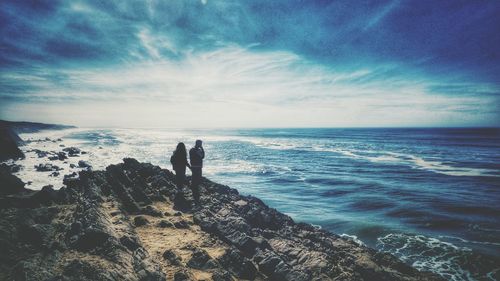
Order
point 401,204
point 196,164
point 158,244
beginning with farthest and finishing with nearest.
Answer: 1. point 401,204
2. point 196,164
3. point 158,244

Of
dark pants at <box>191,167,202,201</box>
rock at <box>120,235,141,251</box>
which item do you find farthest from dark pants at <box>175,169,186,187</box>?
rock at <box>120,235,141,251</box>

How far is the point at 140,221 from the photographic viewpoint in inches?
321

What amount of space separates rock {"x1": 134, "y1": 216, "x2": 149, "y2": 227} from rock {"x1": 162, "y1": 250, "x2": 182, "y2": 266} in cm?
230

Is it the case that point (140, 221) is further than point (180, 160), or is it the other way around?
point (180, 160)

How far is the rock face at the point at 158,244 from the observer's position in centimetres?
454

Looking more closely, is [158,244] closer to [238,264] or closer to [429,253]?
[238,264]

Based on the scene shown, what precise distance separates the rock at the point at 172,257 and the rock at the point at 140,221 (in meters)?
2.30

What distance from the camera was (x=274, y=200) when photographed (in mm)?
19000

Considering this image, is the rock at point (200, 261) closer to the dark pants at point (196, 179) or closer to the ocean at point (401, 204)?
the dark pants at point (196, 179)

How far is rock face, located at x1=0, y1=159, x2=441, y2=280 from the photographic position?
4535mm

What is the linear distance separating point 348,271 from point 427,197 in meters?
16.4

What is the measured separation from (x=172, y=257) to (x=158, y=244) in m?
1.05

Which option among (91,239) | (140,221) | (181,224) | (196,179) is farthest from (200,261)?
(196,179)

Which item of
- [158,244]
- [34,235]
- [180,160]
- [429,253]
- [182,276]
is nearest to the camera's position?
[34,235]
